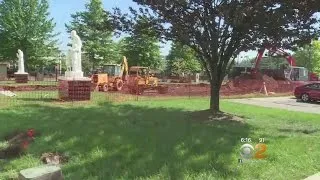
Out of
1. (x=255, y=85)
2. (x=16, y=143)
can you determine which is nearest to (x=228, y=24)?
(x=16, y=143)

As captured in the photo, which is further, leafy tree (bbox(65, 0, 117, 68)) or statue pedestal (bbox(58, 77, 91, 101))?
leafy tree (bbox(65, 0, 117, 68))

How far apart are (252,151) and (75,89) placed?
40.2 feet

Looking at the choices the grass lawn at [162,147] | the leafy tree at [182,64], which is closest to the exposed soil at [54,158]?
the grass lawn at [162,147]

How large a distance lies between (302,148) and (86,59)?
6027 centimetres

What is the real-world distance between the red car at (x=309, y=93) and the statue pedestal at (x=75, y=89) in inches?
591

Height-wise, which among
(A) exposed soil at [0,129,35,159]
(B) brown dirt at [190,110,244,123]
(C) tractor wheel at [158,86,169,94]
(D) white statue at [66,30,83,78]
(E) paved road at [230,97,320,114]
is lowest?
(E) paved road at [230,97,320,114]

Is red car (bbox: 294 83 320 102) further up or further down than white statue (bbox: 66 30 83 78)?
further down

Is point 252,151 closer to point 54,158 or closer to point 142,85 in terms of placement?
point 54,158

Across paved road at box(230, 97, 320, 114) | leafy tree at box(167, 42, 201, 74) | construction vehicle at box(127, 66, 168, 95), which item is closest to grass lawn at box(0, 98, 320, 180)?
paved road at box(230, 97, 320, 114)

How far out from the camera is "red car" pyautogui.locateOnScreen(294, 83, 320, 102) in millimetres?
28491

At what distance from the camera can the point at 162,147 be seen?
28.5 feet

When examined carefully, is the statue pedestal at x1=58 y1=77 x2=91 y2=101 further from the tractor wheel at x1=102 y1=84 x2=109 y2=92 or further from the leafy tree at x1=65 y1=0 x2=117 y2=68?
the leafy tree at x1=65 y1=0 x2=117 y2=68

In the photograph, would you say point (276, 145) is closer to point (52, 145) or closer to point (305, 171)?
point (305, 171)

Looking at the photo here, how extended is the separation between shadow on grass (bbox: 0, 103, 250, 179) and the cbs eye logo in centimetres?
23
